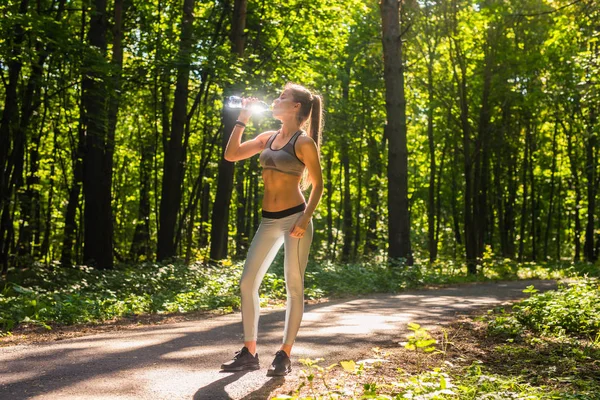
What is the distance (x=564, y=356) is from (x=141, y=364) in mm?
4074

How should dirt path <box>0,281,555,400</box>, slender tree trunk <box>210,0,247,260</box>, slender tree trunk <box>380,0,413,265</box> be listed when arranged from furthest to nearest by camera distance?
slender tree trunk <box>210,0,247,260</box>
slender tree trunk <box>380,0,413,265</box>
dirt path <box>0,281,555,400</box>

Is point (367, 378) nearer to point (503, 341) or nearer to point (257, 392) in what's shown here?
point (257, 392)

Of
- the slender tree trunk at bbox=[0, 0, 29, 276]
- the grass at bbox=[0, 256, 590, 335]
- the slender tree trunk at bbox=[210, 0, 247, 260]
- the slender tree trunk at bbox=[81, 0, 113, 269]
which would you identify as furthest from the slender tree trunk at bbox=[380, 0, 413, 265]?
the slender tree trunk at bbox=[0, 0, 29, 276]

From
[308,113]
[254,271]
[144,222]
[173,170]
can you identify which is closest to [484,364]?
[254,271]

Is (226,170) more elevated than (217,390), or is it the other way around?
(226,170)

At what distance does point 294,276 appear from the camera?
5.30 metres

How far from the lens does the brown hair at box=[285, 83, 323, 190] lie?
5.50 metres

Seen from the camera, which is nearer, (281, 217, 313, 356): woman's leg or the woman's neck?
(281, 217, 313, 356): woman's leg

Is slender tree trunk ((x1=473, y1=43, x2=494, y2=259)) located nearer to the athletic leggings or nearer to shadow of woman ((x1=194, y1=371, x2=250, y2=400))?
the athletic leggings

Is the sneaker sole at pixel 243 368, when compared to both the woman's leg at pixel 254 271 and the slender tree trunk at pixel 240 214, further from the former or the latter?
the slender tree trunk at pixel 240 214

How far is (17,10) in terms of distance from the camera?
1266 cm

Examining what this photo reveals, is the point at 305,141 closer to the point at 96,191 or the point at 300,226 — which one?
the point at 300,226

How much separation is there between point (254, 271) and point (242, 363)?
0.74 meters

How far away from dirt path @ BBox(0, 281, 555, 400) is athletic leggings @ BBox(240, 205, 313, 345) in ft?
1.36
